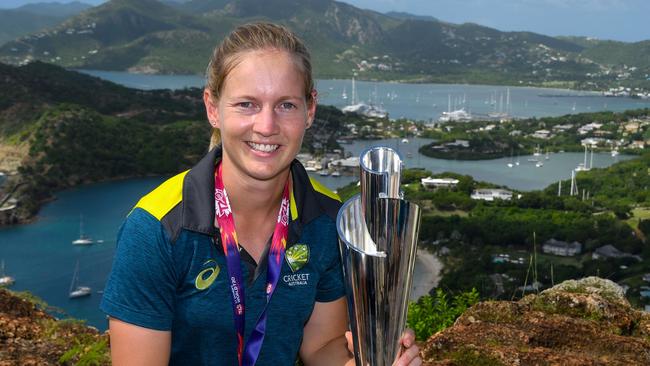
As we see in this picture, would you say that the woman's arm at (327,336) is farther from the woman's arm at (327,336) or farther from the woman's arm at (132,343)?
the woman's arm at (132,343)

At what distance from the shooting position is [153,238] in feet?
3.23

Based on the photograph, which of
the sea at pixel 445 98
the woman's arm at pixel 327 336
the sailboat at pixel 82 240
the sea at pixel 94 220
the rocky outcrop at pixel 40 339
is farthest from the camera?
the sea at pixel 445 98

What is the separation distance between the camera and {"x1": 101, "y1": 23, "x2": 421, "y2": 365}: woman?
100 centimetres

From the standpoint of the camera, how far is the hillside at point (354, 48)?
99062 mm

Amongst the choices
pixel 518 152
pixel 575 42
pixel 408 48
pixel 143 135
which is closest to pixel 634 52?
pixel 575 42

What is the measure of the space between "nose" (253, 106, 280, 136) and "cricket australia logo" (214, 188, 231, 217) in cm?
14

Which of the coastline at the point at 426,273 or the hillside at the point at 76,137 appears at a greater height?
the hillside at the point at 76,137

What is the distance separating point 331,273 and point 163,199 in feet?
1.22

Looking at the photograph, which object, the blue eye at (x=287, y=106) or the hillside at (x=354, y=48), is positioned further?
the hillside at (x=354, y=48)

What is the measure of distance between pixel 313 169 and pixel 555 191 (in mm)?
15024

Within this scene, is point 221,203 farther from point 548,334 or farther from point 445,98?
point 445,98

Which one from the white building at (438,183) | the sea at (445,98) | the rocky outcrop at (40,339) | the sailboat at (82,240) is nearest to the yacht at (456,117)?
the sea at (445,98)

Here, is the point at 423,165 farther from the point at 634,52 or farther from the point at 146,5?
the point at 146,5

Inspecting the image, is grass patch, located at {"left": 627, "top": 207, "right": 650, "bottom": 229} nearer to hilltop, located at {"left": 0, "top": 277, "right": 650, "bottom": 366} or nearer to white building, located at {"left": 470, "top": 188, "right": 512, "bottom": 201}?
white building, located at {"left": 470, "top": 188, "right": 512, "bottom": 201}
